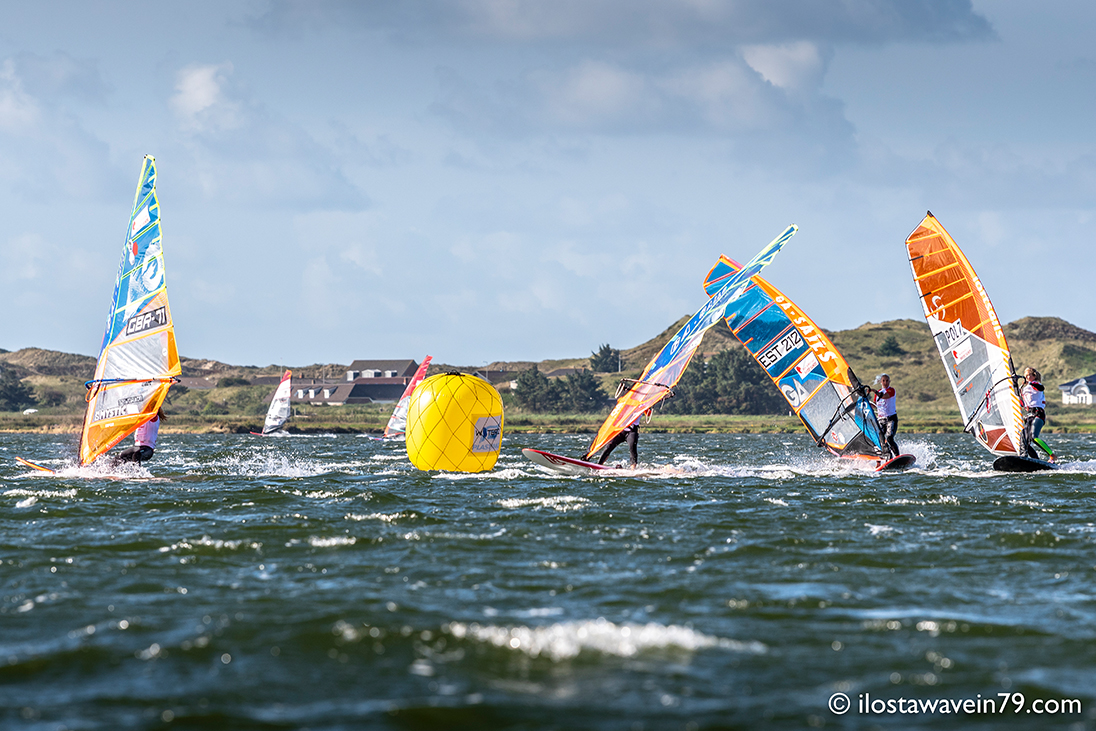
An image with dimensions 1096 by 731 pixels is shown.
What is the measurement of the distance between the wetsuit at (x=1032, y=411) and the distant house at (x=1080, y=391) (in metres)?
85.2

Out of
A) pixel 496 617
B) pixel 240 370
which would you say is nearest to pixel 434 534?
pixel 496 617

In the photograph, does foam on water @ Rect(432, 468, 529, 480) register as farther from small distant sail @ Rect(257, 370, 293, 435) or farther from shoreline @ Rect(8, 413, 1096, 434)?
shoreline @ Rect(8, 413, 1096, 434)

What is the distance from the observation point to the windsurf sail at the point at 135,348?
68.3ft

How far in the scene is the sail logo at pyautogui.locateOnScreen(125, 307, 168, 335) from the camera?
21.1 metres

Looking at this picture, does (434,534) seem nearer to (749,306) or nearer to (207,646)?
(207,646)

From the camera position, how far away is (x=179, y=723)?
5.94 meters

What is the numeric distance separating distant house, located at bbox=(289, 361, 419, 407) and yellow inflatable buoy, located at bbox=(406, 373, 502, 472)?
103 m

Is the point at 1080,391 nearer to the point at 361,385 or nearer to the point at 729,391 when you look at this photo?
the point at 729,391

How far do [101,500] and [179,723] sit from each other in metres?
12.4

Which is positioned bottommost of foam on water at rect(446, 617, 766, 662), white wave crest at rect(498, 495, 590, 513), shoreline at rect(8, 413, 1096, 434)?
foam on water at rect(446, 617, 766, 662)

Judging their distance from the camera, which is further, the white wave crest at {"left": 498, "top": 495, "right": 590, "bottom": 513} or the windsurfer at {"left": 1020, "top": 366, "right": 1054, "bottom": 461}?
the windsurfer at {"left": 1020, "top": 366, "right": 1054, "bottom": 461}

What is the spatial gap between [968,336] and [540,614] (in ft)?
62.5

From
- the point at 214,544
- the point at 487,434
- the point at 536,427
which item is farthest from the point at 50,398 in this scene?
the point at 214,544

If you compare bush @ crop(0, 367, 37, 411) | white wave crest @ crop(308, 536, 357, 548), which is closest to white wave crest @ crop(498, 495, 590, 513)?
white wave crest @ crop(308, 536, 357, 548)
